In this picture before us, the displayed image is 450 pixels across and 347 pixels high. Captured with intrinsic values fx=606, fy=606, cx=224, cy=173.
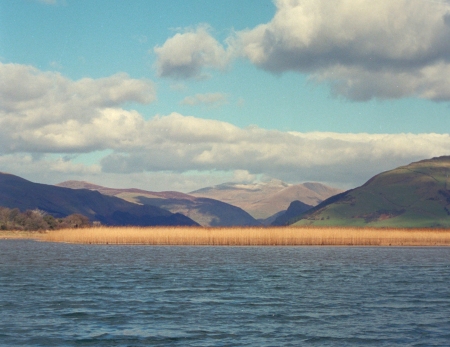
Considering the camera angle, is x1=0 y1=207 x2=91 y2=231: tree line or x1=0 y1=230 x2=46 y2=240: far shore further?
x1=0 y1=207 x2=91 y2=231: tree line

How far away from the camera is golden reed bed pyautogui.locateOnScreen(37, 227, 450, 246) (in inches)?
3526

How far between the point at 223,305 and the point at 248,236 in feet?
192

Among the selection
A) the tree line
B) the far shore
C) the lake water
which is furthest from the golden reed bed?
the tree line

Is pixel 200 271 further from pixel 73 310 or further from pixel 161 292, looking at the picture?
pixel 73 310

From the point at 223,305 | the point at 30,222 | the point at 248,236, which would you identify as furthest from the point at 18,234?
the point at 223,305

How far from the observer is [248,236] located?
8912 cm

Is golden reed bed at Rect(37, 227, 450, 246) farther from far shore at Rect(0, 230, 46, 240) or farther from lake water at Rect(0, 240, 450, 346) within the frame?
far shore at Rect(0, 230, 46, 240)

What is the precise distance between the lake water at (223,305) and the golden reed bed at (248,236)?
3594 cm

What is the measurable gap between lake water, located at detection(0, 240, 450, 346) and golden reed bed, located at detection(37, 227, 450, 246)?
3594cm

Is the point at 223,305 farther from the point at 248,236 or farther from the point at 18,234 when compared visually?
the point at 18,234

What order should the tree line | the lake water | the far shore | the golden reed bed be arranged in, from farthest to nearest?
the tree line
the far shore
the golden reed bed
the lake water

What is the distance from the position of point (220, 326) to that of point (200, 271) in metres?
23.9

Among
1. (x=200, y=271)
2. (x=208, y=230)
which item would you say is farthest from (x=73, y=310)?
(x=208, y=230)

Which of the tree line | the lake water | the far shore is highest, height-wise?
the tree line
